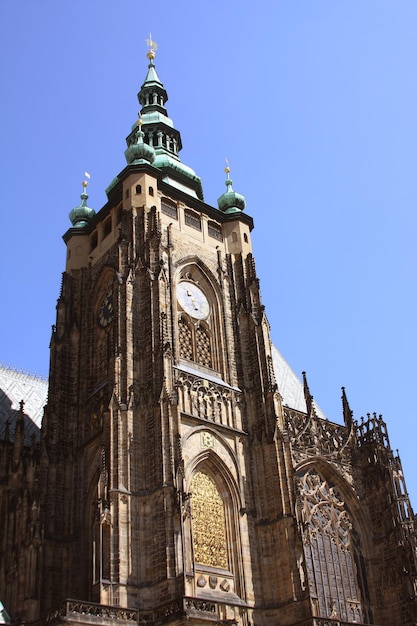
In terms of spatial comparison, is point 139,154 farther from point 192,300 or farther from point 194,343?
point 194,343

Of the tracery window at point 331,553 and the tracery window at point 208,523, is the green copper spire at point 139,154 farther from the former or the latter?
the tracery window at point 331,553

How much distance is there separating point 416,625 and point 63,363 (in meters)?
17.6

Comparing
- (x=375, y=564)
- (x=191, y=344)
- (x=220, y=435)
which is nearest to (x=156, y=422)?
(x=220, y=435)

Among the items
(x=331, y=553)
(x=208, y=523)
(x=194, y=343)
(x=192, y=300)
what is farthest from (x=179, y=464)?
(x=192, y=300)

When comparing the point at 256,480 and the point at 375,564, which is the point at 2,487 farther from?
the point at 375,564

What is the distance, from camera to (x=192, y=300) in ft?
112

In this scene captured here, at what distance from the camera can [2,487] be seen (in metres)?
32.5

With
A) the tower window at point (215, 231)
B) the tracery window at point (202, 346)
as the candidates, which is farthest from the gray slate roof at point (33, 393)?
the tower window at point (215, 231)

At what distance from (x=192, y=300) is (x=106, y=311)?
374cm

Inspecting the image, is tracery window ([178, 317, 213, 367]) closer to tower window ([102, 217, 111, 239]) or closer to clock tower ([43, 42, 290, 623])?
clock tower ([43, 42, 290, 623])

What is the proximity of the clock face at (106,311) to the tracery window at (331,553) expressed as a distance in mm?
10530

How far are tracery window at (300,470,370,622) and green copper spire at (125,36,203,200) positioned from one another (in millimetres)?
15386

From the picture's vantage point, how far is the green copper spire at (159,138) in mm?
38656

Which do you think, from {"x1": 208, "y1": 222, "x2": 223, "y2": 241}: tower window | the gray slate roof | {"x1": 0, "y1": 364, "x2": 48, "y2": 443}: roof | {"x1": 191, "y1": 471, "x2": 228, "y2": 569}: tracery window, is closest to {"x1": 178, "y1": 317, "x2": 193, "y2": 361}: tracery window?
{"x1": 191, "y1": 471, "x2": 228, "y2": 569}: tracery window
